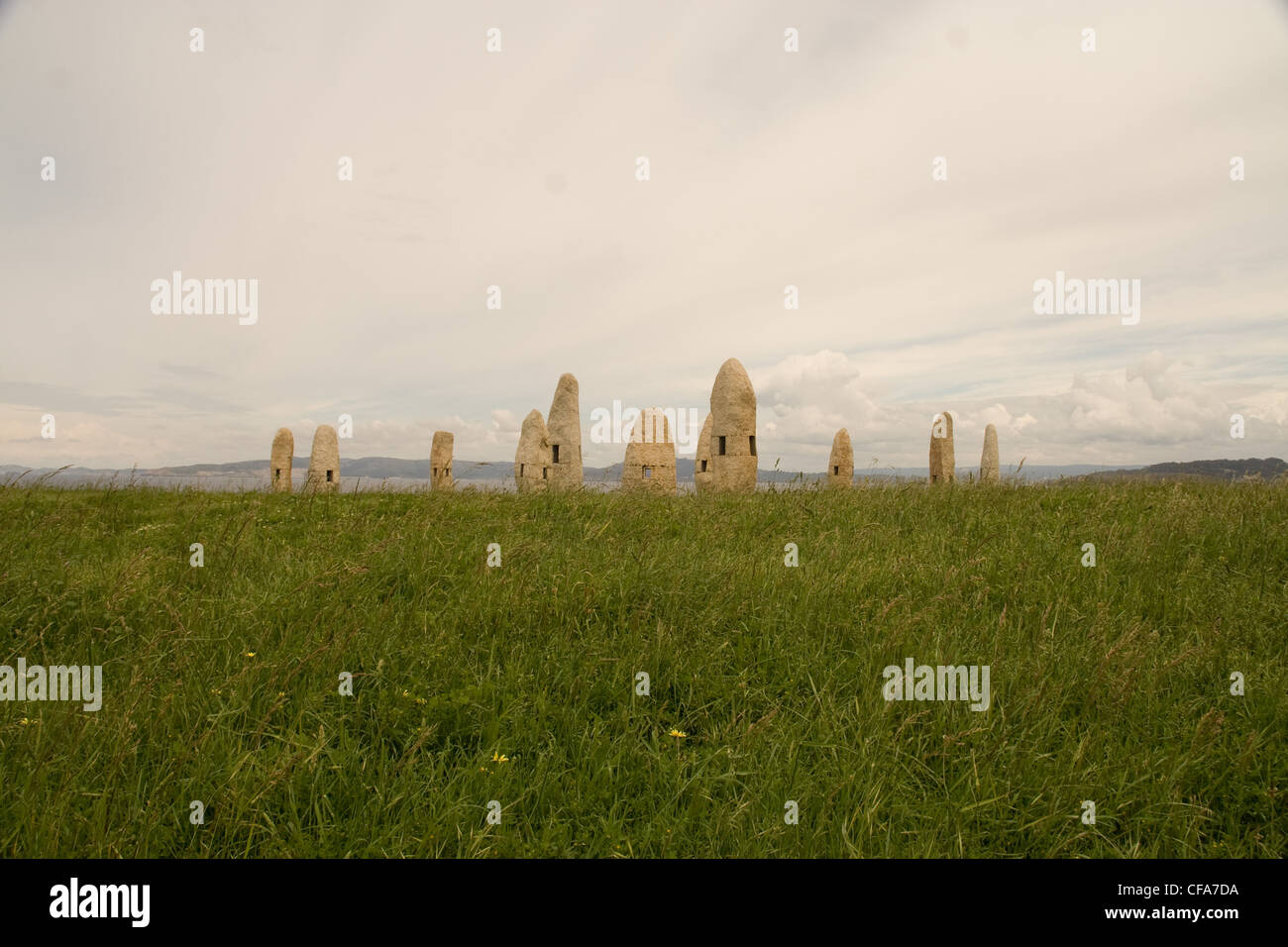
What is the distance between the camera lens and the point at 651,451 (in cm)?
1769

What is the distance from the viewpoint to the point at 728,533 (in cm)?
646

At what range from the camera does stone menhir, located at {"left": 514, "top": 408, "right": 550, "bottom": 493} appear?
2067 centimetres

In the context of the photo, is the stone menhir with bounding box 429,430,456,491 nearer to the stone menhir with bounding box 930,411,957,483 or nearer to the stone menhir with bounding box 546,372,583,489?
the stone menhir with bounding box 546,372,583,489

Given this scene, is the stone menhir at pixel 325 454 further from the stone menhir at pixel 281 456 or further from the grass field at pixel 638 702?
the grass field at pixel 638 702

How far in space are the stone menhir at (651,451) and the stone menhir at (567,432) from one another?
1.43m

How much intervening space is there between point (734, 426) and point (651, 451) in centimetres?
337

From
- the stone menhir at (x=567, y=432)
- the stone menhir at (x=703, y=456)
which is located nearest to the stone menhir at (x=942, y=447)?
the stone menhir at (x=703, y=456)

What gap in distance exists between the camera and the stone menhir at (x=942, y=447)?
2222 cm

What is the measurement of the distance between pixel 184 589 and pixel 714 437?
1190 centimetres

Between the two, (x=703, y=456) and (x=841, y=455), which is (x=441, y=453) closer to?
(x=703, y=456)

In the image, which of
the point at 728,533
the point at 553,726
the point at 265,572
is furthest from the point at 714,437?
the point at 553,726

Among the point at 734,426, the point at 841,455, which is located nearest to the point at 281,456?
the point at 734,426

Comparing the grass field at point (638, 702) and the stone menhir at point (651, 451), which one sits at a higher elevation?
the stone menhir at point (651, 451)
